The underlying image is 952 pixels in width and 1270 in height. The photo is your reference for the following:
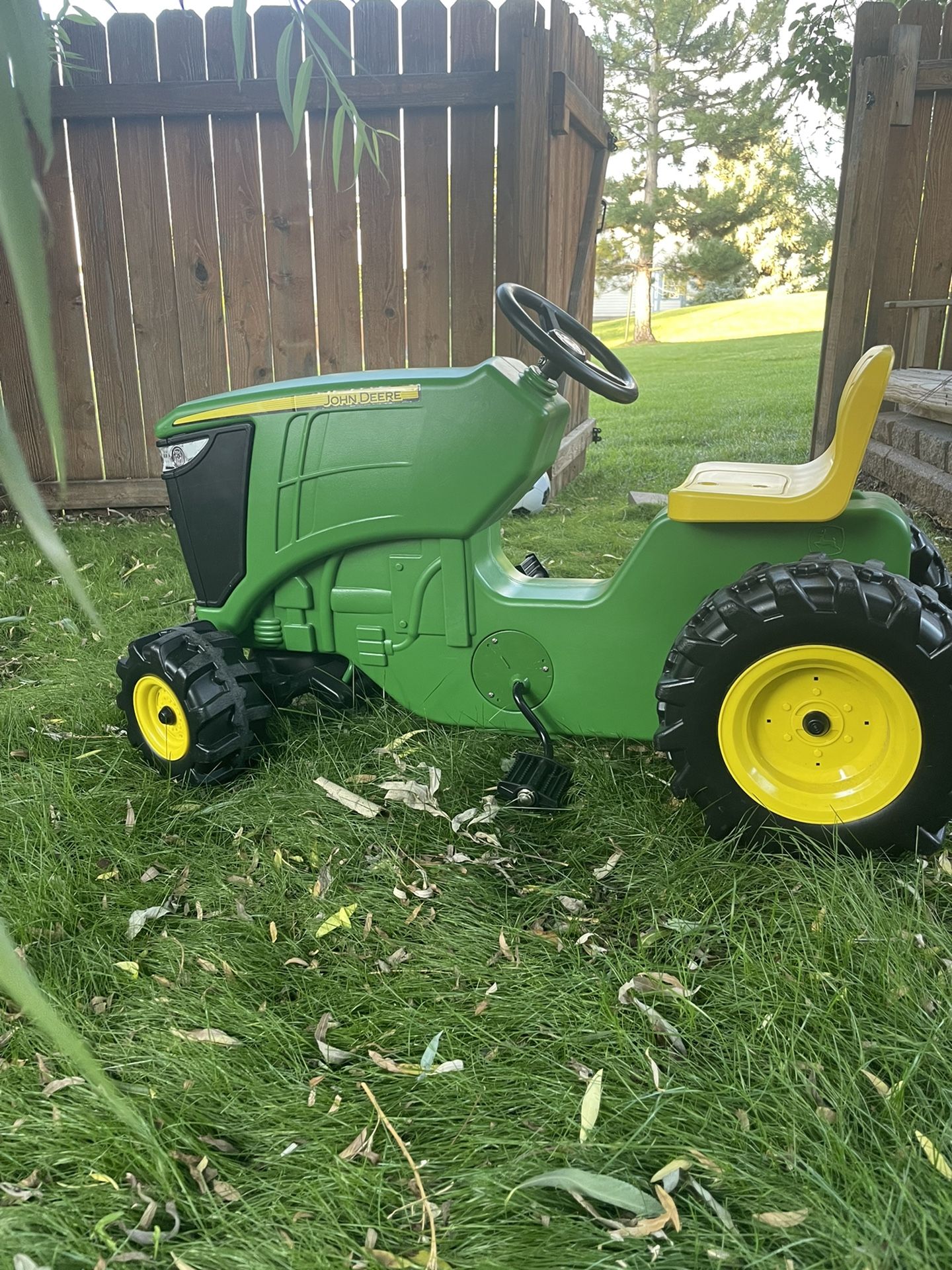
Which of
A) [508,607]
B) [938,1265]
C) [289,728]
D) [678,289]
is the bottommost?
[678,289]

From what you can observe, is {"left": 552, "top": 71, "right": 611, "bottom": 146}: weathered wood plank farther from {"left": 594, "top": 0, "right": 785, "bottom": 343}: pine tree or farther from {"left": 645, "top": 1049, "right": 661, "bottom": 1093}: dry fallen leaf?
{"left": 594, "top": 0, "right": 785, "bottom": 343}: pine tree

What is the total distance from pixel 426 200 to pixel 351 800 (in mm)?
3404

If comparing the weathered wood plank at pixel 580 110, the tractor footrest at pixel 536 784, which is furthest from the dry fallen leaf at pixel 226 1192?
the weathered wood plank at pixel 580 110

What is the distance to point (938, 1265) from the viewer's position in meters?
1.03

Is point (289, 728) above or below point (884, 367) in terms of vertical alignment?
below

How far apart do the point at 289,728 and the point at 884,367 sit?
5.00 ft

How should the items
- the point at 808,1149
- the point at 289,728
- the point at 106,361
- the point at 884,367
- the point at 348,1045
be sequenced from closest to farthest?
the point at 808,1149
the point at 348,1045
the point at 884,367
the point at 289,728
the point at 106,361

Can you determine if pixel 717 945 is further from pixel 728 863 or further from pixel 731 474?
pixel 731 474

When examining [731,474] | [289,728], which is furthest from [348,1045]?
[731,474]

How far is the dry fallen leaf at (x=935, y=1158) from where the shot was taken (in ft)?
3.72

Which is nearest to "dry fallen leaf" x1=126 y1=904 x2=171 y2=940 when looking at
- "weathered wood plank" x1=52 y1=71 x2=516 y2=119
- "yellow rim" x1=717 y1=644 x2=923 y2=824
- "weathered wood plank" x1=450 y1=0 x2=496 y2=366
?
"yellow rim" x1=717 y1=644 x2=923 y2=824

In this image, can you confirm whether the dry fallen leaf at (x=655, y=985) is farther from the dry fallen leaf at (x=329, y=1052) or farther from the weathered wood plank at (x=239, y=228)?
the weathered wood plank at (x=239, y=228)

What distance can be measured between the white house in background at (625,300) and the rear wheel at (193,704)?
31.9 meters

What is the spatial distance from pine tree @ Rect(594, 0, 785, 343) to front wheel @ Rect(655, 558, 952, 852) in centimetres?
2570
